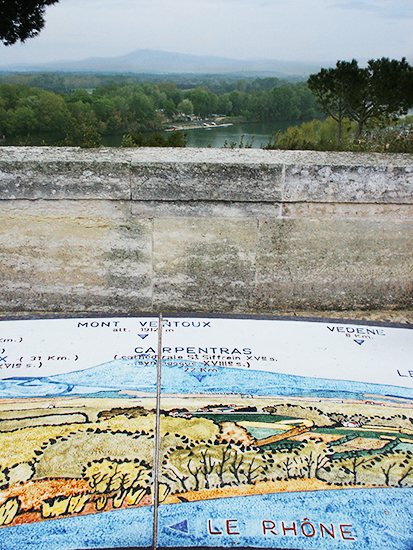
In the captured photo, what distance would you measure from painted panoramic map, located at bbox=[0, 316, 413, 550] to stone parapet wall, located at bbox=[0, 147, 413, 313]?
34 cm

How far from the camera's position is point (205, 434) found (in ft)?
4.95

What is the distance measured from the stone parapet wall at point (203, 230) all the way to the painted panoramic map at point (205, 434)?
341 mm

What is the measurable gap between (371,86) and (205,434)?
25.1 m

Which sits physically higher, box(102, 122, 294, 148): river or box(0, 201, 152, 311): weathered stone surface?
box(0, 201, 152, 311): weathered stone surface

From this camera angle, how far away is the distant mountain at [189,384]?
5.57 feet

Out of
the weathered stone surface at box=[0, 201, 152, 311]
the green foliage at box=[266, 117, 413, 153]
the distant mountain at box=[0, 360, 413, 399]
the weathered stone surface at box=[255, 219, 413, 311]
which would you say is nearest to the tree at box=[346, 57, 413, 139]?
the green foliage at box=[266, 117, 413, 153]

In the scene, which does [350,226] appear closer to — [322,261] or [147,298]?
[322,261]

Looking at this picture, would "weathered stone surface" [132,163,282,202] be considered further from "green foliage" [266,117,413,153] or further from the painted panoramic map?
"green foliage" [266,117,413,153]

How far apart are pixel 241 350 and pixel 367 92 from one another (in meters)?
24.5

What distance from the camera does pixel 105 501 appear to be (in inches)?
49.6

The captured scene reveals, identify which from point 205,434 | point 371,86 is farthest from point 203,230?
point 371,86

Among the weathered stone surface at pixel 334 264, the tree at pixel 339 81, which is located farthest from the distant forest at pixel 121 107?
the weathered stone surface at pixel 334 264

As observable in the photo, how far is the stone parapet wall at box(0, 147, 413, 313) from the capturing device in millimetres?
2221

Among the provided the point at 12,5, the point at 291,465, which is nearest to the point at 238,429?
the point at 291,465
